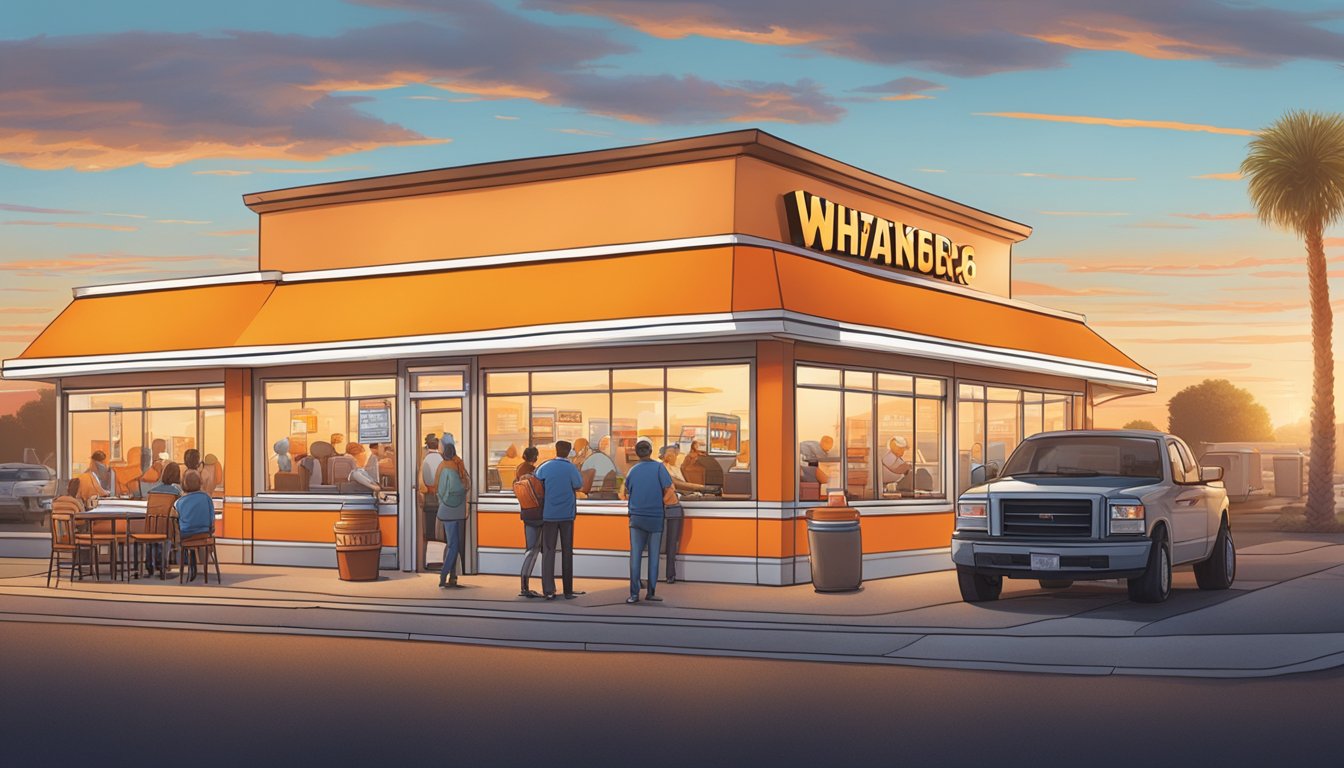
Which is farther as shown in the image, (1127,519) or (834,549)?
(834,549)

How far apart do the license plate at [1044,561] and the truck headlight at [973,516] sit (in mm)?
729

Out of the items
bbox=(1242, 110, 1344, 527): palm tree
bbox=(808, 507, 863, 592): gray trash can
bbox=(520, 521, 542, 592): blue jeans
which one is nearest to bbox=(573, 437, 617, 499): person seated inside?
bbox=(520, 521, 542, 592): blue jeans

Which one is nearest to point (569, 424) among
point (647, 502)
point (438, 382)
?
point (438, 382)

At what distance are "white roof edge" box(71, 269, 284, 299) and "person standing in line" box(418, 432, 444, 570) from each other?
199 inches

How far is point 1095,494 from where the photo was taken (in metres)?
17.5

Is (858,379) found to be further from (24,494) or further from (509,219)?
(24,494)

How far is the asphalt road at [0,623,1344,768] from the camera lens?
930cm

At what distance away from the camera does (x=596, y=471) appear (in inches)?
886

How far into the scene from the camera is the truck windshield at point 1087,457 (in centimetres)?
1891

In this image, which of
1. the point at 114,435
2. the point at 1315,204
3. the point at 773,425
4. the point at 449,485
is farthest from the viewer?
the point at 1315,204

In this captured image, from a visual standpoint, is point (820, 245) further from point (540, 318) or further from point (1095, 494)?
point (1095, 494)

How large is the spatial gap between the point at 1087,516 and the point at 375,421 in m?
12.1

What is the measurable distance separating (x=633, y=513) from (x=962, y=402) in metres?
9.17

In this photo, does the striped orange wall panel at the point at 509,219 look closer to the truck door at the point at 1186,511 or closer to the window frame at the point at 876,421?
the window frame at the point at 876,421
